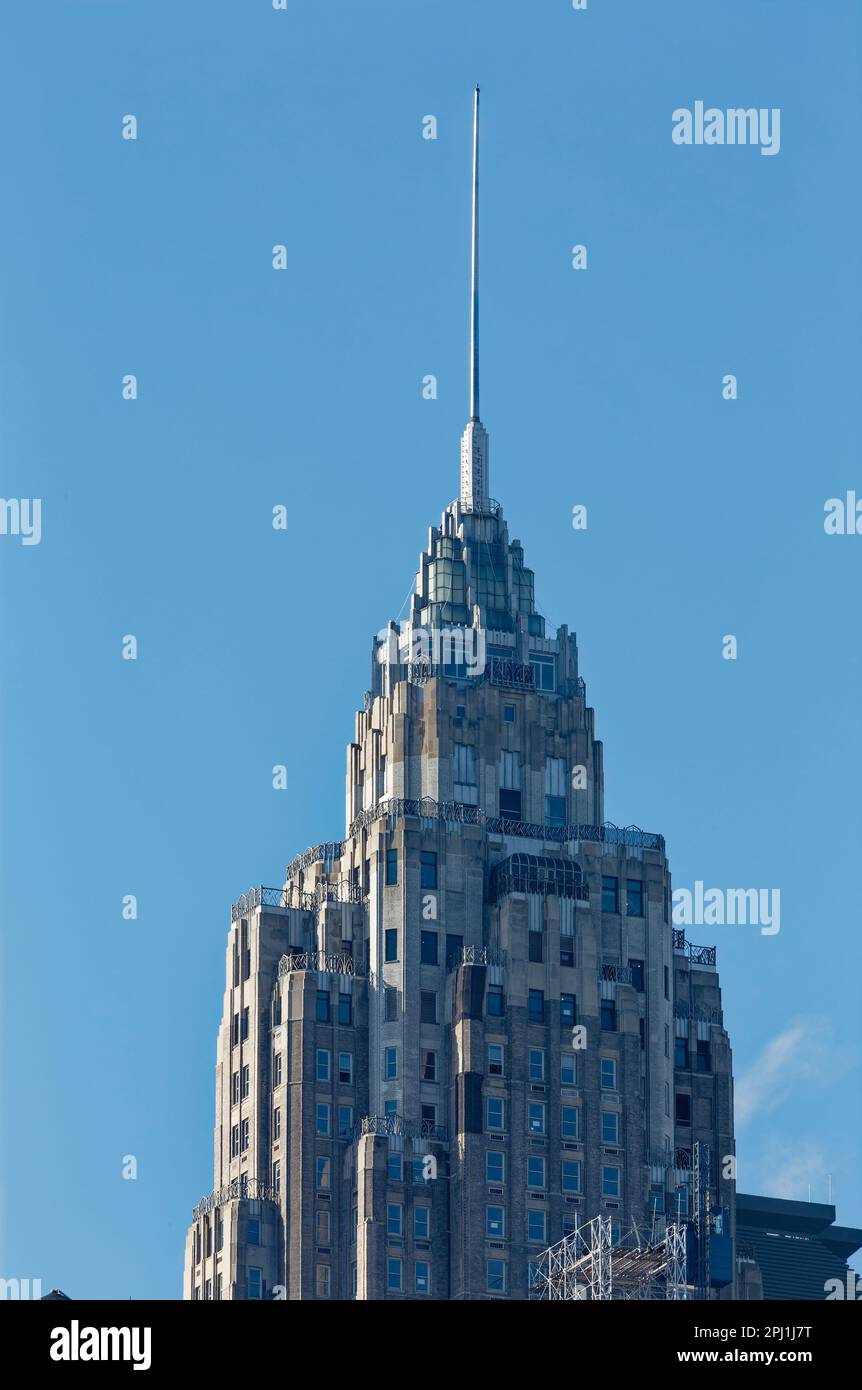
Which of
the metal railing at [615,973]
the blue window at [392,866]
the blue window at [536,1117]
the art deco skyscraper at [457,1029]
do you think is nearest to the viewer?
the art deco skyscraper at [457,1029]

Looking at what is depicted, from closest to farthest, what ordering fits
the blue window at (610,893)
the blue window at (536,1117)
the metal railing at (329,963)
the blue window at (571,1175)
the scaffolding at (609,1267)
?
the scaffolding at (609,1267) < the blue window at (571,1175) < the blue window at (536,1117) < the metal railing at (329,963) < the blue window at (610,893)

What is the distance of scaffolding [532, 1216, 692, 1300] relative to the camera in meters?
160

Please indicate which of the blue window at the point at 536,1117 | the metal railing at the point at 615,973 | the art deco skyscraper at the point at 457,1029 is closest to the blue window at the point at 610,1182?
the art deco skyscraper at the point at 457,1029

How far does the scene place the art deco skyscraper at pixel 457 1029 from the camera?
176375 mm

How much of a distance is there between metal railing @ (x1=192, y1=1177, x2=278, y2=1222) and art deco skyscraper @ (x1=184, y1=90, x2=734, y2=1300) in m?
0.16

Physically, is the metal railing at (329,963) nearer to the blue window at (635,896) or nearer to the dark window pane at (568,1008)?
the dark window pane at (568,1008)

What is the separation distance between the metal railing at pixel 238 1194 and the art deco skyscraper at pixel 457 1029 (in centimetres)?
16

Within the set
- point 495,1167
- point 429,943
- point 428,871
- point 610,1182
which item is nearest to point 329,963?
point 429,943

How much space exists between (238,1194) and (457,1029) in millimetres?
14769

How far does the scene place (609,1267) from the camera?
159 m

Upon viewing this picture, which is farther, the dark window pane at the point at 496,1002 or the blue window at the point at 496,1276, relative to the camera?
the dark window pane at the point at 496,1002

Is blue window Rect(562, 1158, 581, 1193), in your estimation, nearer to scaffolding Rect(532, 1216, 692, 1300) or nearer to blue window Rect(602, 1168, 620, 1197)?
blue window Rect(602, 1168, 620, 1197)

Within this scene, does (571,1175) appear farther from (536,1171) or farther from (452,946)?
(452,946)

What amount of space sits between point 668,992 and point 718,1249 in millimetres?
18111
